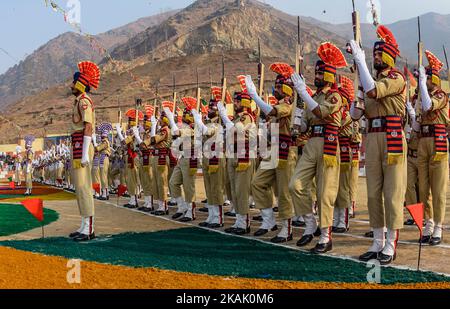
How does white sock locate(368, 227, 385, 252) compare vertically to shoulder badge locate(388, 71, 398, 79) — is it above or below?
below

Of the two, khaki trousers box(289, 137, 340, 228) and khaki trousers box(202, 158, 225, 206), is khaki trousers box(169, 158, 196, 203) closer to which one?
khaki trousers box(202, 158, 225, 206)

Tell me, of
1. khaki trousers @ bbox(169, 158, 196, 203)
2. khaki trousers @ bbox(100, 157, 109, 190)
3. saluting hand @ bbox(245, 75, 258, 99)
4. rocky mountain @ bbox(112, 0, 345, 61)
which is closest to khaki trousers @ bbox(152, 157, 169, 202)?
khaki trousers @ bbox(169, 158, 196, 203)

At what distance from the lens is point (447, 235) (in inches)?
367

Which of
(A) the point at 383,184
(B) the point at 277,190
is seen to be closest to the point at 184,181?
(B) the point at 277,190

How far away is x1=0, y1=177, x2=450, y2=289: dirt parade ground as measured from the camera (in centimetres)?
590

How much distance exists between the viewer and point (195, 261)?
7.25 metres

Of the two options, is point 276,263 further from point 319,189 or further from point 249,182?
point 249,182

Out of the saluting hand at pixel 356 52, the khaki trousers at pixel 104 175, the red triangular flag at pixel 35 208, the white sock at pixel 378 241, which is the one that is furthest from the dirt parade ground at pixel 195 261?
the khaki trousers at pixel 104 175

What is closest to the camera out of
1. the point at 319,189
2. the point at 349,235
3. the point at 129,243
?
the point at 319,189

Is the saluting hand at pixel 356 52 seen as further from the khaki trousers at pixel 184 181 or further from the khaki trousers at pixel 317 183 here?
the khaki trousers at pixel 184 181

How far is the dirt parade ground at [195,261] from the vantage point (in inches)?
232

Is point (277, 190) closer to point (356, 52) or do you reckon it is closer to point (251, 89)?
point (251, 89)

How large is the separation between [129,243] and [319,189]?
10.2 ft
